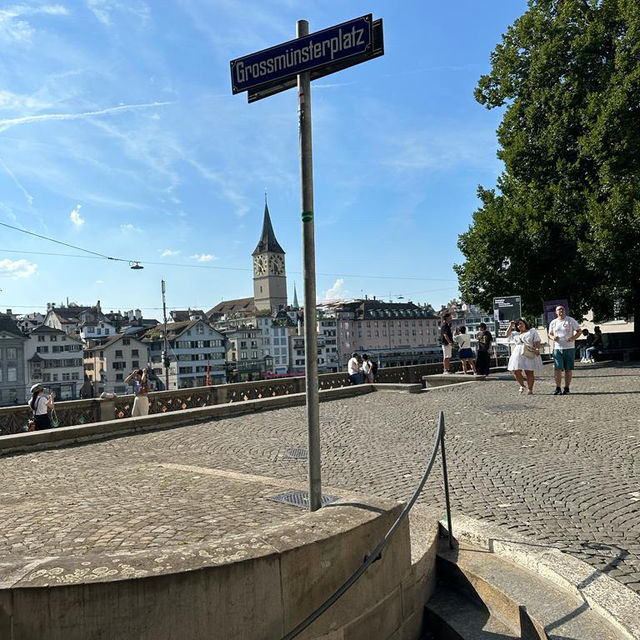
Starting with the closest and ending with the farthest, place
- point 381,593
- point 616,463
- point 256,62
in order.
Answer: point 381,593 → point 256,62 → point 616,463

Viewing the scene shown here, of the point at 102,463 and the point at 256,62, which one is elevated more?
the point at 256,62

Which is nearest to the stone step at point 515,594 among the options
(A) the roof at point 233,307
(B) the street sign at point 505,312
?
(B) the street sign at point 505,312

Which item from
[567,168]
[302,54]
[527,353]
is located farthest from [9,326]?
[302,54]

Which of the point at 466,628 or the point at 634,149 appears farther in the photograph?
the point at 634,149

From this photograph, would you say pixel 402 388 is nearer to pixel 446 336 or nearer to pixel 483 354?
pixel 446 336

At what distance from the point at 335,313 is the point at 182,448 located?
6139 inches

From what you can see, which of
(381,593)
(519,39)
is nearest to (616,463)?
(381,593)

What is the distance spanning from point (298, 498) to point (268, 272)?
184m

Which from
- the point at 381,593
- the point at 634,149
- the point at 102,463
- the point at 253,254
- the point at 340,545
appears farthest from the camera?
the point at 253,254

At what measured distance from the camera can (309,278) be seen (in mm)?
4332

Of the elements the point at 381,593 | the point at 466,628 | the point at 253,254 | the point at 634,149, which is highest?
the point at 253,254

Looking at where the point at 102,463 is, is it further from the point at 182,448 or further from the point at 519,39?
the point at 519,39

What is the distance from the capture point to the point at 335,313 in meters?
166

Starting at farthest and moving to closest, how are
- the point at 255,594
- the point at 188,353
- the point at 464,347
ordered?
the point at 188,353
the point at 464,347
the point at 255,594
